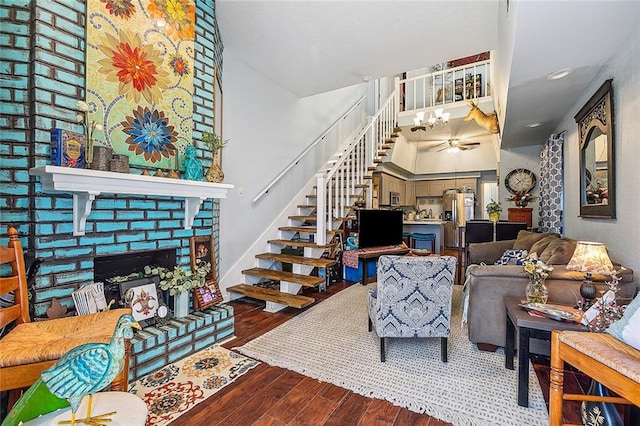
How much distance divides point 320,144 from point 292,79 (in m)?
1.57

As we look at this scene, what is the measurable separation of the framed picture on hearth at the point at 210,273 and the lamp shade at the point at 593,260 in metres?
2.82

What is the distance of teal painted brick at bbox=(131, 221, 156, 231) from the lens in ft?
7.45

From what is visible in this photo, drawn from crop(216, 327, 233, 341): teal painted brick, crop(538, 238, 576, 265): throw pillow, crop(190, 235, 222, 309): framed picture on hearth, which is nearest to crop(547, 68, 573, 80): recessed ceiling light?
crop(538, 238, 576, 265): throw pillow

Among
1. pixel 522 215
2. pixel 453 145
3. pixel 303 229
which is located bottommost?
pixel 303 229

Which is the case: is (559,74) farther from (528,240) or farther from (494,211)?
(494,211)

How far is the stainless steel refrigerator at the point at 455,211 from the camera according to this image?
8219 millimetres

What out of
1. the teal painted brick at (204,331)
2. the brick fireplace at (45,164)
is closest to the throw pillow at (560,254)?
the teal painted brick at (204,331)

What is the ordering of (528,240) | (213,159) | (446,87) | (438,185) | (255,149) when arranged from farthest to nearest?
1. (438,185)
2. (446,87)
3. (255,149)
4. (528,240)
5. (213,159)

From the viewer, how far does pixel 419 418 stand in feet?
5.56

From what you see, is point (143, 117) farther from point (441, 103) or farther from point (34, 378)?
point (441, 103)

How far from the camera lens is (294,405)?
1.82 m

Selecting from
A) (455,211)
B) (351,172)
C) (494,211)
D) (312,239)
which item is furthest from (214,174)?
(455,211)

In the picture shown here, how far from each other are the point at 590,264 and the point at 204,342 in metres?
2.88

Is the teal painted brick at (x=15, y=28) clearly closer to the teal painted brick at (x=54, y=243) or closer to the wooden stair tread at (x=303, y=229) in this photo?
the teal painted brick at (x=54, y=243)
